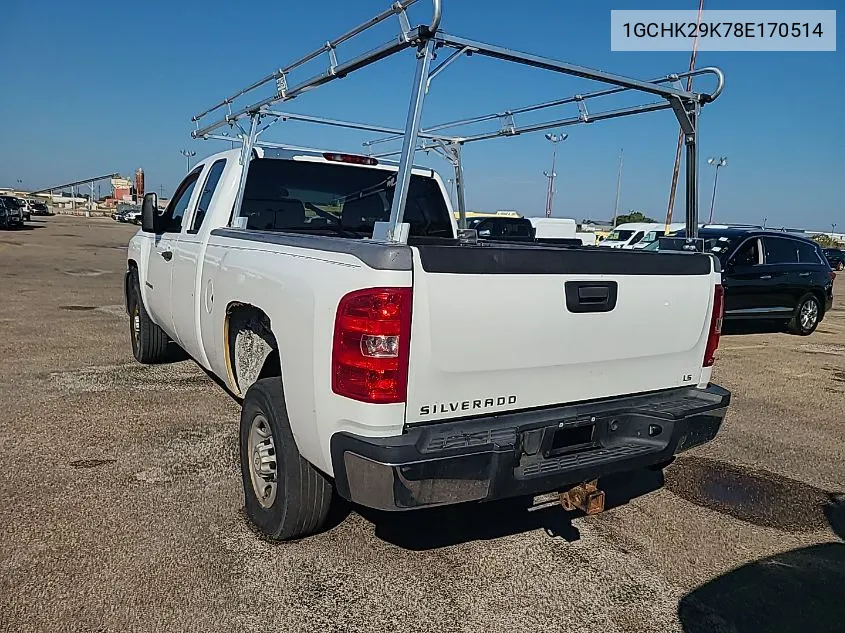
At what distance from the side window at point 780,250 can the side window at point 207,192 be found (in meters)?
8.93

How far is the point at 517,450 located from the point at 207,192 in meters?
3.38

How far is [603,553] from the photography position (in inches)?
137

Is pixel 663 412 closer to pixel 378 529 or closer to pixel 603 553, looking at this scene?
pixel 603 553

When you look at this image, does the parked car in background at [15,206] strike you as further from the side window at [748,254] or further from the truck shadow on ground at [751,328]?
the side window at [748,254]

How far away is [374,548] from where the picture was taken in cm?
341

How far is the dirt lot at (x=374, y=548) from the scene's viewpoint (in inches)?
113

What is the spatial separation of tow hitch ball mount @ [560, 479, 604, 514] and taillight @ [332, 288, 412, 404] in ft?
3.46

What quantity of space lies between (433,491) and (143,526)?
1773 mm

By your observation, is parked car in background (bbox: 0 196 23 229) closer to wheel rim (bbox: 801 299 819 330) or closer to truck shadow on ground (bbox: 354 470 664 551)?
wheel rim (bbox: 801 299 819 330)

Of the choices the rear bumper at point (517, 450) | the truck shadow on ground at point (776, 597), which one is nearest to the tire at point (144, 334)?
the rear bumper at point (517, 450)

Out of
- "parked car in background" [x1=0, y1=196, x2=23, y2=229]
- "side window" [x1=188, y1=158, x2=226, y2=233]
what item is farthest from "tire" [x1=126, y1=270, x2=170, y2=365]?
"parked car in background" [x1=0, y1=196, x2=23, y2=229]

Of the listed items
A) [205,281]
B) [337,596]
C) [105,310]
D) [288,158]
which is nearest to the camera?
[337,596]

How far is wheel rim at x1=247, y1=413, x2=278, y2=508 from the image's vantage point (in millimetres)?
3412

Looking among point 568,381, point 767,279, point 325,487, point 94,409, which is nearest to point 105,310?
point 94,409
